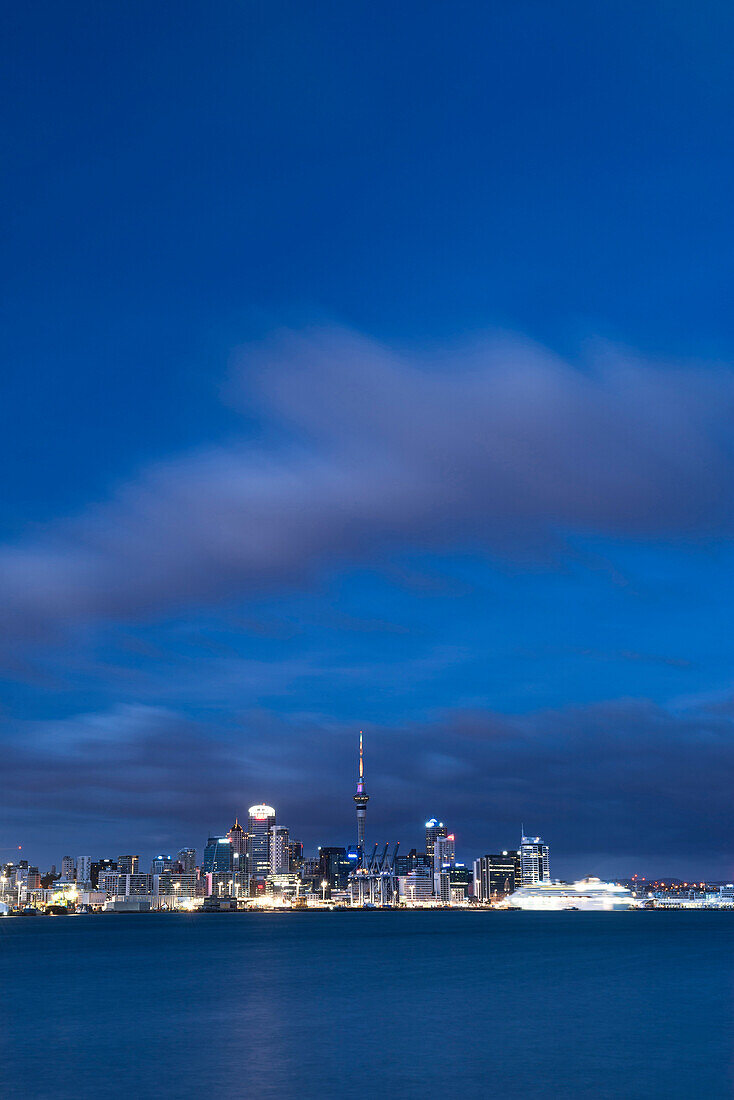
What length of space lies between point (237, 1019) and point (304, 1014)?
5560 mm

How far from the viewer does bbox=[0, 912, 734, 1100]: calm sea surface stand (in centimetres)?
4425

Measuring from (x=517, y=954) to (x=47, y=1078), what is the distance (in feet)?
337

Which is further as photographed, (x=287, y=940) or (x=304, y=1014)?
(x=287, y=940)

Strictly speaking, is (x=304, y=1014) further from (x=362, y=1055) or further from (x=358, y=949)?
(x=358, y=949)

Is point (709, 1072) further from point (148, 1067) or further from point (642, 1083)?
point (148, 1067)

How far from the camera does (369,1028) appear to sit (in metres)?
60.5

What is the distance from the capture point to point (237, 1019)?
65.4 metres

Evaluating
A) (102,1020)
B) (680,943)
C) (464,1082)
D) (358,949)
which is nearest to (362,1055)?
(464,1082)

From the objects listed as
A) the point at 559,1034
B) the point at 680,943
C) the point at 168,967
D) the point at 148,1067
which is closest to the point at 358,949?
the point at 168,967

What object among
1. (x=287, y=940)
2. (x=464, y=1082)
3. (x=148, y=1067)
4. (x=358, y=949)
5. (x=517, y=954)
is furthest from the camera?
(x=287, y=940)

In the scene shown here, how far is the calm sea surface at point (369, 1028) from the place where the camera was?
4425 centimetres

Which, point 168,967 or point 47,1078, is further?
point 168,967

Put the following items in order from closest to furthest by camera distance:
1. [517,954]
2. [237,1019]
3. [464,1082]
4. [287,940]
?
[464,1082]
[237,1019]
[517,954]
[287,940]

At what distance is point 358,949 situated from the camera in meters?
153
